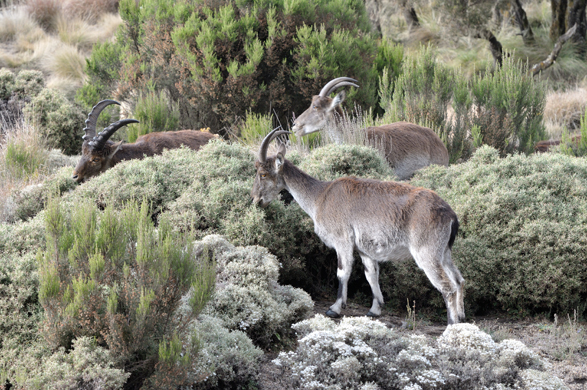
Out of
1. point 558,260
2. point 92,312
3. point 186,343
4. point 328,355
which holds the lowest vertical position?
point 558,260

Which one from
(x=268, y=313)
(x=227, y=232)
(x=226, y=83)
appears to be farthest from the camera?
(x=226, y=83)

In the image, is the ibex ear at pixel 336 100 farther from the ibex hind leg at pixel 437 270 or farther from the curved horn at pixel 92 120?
the ibex hind leg at pixel 437 270

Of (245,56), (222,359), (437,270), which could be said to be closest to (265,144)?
(437,270)

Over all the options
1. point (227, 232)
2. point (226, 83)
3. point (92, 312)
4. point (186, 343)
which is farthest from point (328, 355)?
point (226, 83)

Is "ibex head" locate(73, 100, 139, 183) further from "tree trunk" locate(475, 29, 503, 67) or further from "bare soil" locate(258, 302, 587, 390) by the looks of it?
"tree trunk" locate(475, 29, 503, 67)

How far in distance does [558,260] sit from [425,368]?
8.87ft

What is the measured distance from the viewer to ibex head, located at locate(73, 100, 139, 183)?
883 cm

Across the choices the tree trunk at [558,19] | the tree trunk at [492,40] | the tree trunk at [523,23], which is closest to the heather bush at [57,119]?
the tree trunk at [492,40]

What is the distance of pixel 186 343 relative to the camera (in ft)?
13.0

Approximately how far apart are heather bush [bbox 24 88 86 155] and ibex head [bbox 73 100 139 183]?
3.13 metres

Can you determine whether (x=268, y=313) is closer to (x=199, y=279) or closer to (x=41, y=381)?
(x=199, y=279)

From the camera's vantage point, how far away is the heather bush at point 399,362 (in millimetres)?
4113

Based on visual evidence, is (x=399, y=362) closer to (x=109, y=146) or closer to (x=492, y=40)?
(x=109, y=146)

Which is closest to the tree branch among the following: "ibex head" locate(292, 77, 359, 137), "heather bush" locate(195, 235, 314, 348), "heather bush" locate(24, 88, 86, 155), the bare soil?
"ibex head" locate(292, 77, 359, 137)
